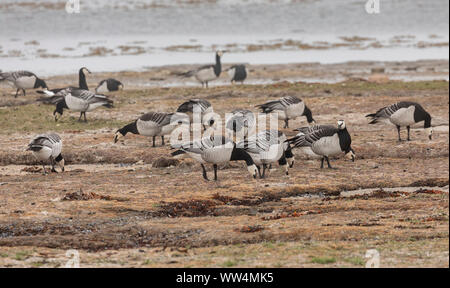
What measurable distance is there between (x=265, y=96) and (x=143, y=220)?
19.1 meters

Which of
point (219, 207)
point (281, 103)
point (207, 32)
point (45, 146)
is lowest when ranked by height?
point (219, 207)

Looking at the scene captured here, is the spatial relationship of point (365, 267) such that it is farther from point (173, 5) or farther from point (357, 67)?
point (173, 5)

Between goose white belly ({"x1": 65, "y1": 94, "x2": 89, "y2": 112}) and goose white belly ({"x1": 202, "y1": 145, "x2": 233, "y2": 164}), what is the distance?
32.3 ft

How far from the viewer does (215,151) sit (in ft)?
57.5

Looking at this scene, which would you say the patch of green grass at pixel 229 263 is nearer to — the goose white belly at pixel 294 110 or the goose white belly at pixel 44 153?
the goose white belly at pixel 44 153

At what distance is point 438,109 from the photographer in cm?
2772

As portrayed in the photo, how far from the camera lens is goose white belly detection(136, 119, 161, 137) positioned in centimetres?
2186

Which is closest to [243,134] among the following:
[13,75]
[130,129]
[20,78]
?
[130,129]

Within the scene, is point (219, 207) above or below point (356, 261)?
below

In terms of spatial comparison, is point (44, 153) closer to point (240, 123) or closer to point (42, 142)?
point (42, 142)

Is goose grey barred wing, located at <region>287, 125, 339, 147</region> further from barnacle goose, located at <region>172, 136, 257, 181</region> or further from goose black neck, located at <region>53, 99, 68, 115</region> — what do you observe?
goose black neck, located at <region>53, 99, 68, 115</region>

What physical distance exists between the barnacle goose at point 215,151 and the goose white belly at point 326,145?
2051 millimetres

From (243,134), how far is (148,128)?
3.04 m
